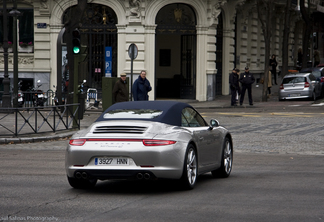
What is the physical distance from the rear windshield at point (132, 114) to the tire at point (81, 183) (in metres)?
0.94

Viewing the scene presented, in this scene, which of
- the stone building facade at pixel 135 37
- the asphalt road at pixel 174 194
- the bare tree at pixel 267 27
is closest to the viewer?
the asphalt road at pixel 174 194

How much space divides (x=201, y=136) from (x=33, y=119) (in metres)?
8.45

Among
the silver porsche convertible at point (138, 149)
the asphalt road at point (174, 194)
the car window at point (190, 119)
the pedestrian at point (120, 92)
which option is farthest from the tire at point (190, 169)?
the pedestrian at point (120, 92)

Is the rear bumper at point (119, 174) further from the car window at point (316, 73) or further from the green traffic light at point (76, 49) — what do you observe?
the car window at point (316, 73)

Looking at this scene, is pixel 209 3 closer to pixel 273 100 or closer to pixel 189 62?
pixel 189 62

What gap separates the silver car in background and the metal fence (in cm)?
1769

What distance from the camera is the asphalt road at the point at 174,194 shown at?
23.6 ft

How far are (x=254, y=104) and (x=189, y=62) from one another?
4435 mm

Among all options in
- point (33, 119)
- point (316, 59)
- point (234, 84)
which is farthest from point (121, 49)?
point (316, 59)

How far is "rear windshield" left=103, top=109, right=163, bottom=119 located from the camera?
30.1 feet

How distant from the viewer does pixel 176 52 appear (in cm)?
3641

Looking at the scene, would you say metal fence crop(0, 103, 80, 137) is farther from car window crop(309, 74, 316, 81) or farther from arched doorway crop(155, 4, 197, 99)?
car window crop(309, 74, 316, 81)

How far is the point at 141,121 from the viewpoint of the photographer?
8.95 m

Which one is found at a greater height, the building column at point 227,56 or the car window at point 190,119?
the building column at point 227,56
